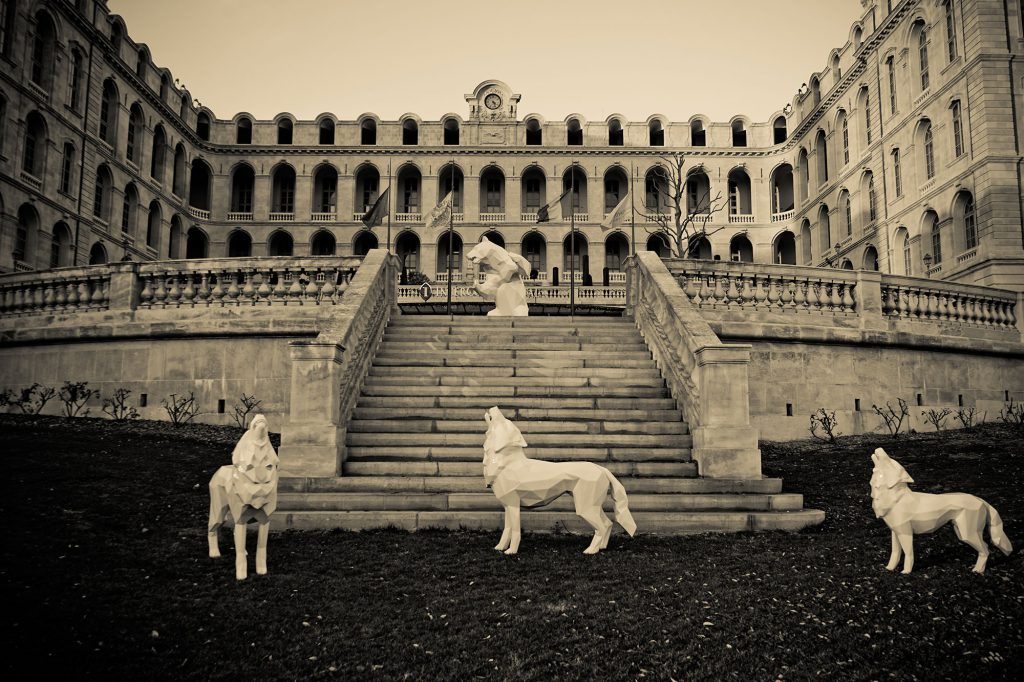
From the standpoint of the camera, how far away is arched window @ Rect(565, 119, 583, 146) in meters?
56.7

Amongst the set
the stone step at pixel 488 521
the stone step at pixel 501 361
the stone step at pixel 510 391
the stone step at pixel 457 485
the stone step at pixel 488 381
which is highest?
the stone step at pixel 501 361

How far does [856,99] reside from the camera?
43.6m

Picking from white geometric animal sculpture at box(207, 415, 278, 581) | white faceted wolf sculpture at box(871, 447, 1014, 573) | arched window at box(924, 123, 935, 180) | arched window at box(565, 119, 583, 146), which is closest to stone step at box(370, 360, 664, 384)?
white geometric animal sculpture at box(207, 415, 278, 581)

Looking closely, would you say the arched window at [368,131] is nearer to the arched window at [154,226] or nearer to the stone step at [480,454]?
the arched window at [154,226]

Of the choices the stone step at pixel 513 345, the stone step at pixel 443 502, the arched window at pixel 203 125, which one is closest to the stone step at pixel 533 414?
the stone step at pixel 443 502

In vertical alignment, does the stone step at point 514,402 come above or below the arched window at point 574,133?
below

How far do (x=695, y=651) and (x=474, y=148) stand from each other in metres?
52.5

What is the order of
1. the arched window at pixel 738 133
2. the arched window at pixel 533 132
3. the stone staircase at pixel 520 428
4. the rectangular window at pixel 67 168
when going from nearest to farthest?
the stone staircase at pixel 520 428 → the rectangular window at pixel 67 168 → the arched window at pixel 738 133 → the arched window at pixel 533 132

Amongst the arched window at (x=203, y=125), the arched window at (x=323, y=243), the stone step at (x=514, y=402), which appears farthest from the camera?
the arched window at (x=323, y=243)

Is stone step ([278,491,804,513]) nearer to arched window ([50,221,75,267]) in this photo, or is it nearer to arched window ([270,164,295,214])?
arched window ([50,221,75,267])

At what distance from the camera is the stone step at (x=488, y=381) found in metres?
12.4

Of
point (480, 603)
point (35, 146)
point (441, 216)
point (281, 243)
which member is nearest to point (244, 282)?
point (480, 603)

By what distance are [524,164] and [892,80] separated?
24818 millimetres

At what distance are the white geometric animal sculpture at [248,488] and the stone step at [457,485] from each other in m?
2.47
